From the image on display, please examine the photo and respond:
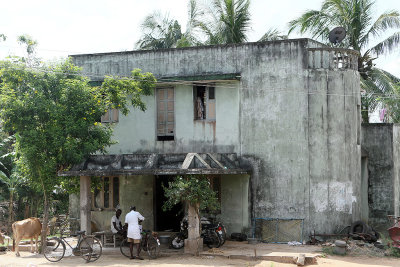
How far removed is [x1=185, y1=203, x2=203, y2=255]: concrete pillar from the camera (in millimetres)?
15758

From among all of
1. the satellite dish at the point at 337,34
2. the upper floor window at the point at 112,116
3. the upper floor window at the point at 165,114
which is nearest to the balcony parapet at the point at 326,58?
the satellite dish at the point at 337,34

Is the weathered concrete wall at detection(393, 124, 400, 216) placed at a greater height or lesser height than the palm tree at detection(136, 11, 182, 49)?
lesser

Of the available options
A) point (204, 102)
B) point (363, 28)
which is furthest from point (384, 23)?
point (204, 102)

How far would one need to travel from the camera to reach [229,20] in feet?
92.2

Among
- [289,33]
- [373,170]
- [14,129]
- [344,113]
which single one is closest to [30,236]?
[14,129]

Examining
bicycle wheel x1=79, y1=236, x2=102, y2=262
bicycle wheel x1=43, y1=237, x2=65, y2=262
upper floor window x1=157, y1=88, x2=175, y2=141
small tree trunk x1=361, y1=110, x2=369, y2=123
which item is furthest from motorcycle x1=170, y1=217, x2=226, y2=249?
small tree trunk x1=361, y1=110, x2=369, y2=123

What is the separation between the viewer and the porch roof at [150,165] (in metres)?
15.7

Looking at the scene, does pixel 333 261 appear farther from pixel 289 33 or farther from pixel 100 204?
pixel 289 33

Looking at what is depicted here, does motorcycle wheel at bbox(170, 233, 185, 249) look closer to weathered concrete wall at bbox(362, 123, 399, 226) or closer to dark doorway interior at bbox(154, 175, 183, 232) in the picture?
dark doorway interior at bbox(154, 175, 183, 232)

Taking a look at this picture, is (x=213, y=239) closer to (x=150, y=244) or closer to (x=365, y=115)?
(x=150, y=244)

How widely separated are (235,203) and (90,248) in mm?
5507

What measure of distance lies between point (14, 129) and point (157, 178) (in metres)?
5.65

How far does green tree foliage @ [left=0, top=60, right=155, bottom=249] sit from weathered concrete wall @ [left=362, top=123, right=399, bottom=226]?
10.2 meters

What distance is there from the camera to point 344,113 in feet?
59.9
